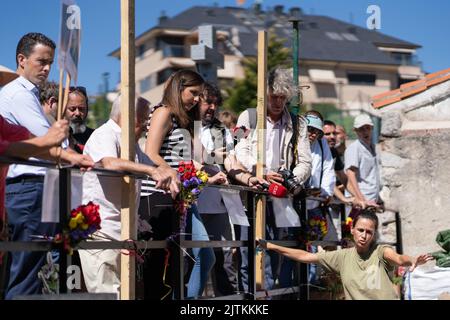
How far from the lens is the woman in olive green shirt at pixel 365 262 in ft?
25.1

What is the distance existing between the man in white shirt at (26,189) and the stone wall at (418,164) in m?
6.62

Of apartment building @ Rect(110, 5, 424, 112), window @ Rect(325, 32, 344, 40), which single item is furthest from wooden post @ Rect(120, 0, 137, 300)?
window @ Rect(325, 32, 344, 40)

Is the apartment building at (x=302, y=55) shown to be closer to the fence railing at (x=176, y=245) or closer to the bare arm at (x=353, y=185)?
the bare arm at (x=353, y=185)

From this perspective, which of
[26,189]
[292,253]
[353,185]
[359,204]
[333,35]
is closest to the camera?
[26,189]

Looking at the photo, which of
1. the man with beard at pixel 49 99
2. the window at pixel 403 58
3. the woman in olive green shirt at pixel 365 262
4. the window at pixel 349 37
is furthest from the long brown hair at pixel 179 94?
the window at pixel 349 37

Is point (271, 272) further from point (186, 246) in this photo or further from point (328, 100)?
point (328, 100)

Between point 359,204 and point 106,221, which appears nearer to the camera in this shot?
point 106,221

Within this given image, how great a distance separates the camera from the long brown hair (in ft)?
22.5

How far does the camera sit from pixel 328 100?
71750 mm

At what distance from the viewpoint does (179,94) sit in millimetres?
6887

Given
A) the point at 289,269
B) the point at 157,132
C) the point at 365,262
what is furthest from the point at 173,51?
the point at 157,132

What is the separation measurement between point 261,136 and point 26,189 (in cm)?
277

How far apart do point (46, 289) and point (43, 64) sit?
149 centimetres

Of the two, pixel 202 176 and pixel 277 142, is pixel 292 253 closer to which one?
pixel 277 142
